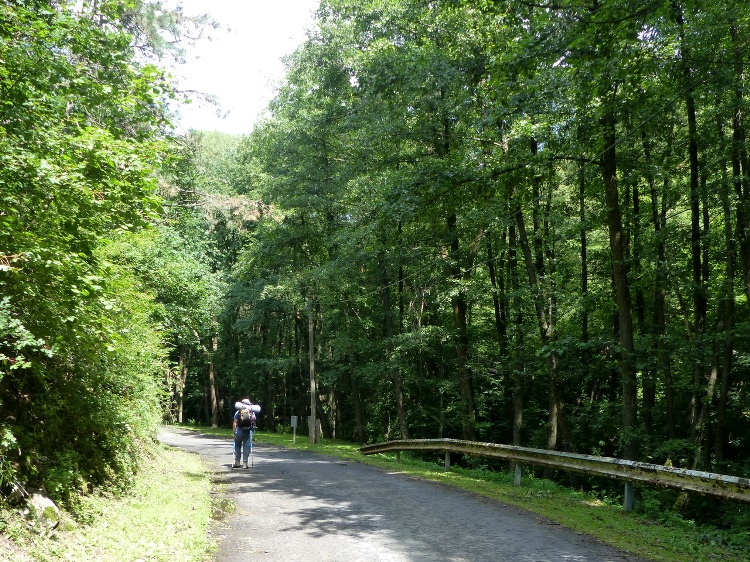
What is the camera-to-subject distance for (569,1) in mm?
7359

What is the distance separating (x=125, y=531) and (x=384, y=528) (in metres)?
3.03

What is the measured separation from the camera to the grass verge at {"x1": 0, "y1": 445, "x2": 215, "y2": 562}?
18.1 feet

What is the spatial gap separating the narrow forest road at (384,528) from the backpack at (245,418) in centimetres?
279

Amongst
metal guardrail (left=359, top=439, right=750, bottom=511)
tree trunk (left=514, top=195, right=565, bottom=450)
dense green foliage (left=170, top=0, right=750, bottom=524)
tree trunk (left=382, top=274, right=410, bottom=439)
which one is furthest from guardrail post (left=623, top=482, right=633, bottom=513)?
tree trunk (left=382, top=274, right=410, bottom=439)

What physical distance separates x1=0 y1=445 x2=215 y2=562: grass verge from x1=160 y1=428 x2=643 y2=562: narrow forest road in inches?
18.6

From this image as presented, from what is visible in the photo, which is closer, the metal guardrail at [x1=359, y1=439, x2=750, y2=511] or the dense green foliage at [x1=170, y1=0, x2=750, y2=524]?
the metal guardrail at [x1=359, y1=439, x2=750, y2=511]

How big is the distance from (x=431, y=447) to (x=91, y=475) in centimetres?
854

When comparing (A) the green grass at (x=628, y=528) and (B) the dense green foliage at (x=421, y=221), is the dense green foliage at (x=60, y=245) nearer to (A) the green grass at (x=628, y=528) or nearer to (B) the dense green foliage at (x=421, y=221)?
(B) the dense green foliage at (x=421, y=221)

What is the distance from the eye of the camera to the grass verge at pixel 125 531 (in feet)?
18.1

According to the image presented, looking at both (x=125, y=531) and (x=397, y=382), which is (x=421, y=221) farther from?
(x=125, y=531)

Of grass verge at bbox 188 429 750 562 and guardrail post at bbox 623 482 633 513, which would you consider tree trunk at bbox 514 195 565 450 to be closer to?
grass verge at bbox 188 429 750 562

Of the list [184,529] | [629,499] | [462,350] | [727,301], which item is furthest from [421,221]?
[184,529]

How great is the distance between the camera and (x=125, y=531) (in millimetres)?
6746

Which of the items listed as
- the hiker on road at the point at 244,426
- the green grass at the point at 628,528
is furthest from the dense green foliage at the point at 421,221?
the hiker on road at the point at 244,426
